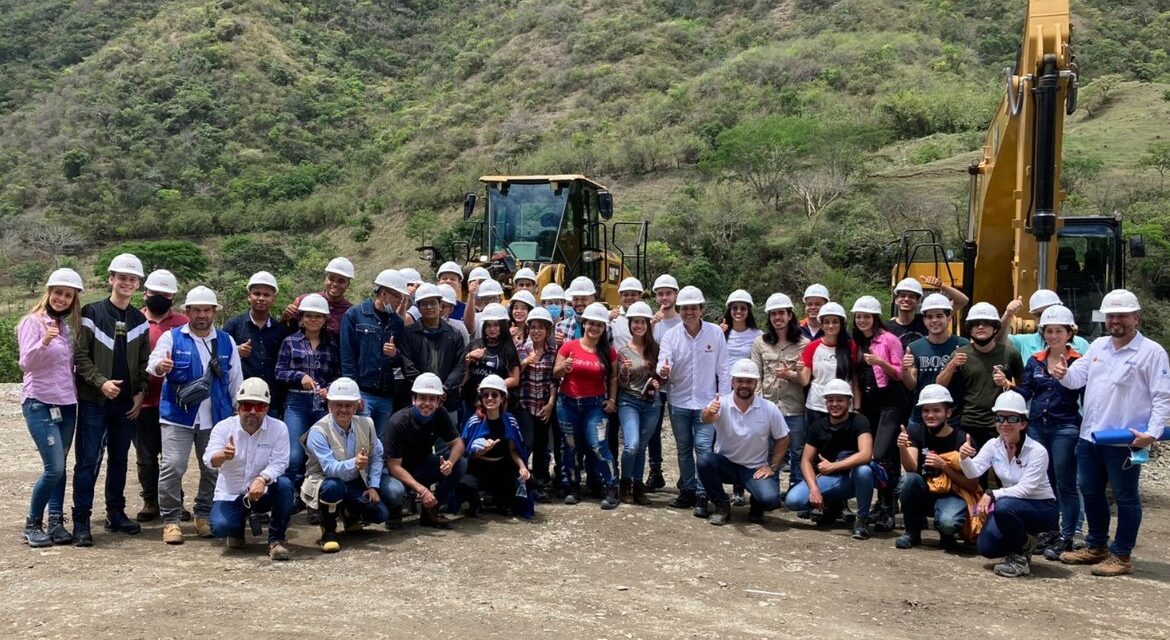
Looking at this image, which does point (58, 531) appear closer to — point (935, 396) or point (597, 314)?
point (597, 314)

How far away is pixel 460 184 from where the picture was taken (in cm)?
4784

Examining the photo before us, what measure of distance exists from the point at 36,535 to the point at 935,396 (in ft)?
20.1

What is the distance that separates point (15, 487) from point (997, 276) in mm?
10065

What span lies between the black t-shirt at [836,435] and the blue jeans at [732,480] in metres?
0.46

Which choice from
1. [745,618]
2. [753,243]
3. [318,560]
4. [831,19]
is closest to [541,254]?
[318,560]

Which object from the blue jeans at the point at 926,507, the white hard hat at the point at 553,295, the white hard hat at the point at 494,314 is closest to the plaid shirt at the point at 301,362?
the white hard hat at the point at 494,314

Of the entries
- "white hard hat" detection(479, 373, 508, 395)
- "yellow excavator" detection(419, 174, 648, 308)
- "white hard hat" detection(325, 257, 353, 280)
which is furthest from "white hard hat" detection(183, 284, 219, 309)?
"yellow excavator" detection(419, 174, 648, 308)

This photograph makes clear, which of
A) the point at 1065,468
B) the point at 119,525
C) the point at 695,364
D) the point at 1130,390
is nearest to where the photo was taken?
the point at 1130,390

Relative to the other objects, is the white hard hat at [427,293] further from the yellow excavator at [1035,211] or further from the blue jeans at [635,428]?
the yellow excavator at [1035,211]

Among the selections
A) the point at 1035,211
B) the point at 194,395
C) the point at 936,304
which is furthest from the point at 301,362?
the point at 1035,211

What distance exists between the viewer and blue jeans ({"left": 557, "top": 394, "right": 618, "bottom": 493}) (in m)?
8.08

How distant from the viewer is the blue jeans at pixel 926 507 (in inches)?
271

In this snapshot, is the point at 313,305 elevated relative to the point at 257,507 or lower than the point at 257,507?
elevated

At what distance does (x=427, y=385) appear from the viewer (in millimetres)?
7148
